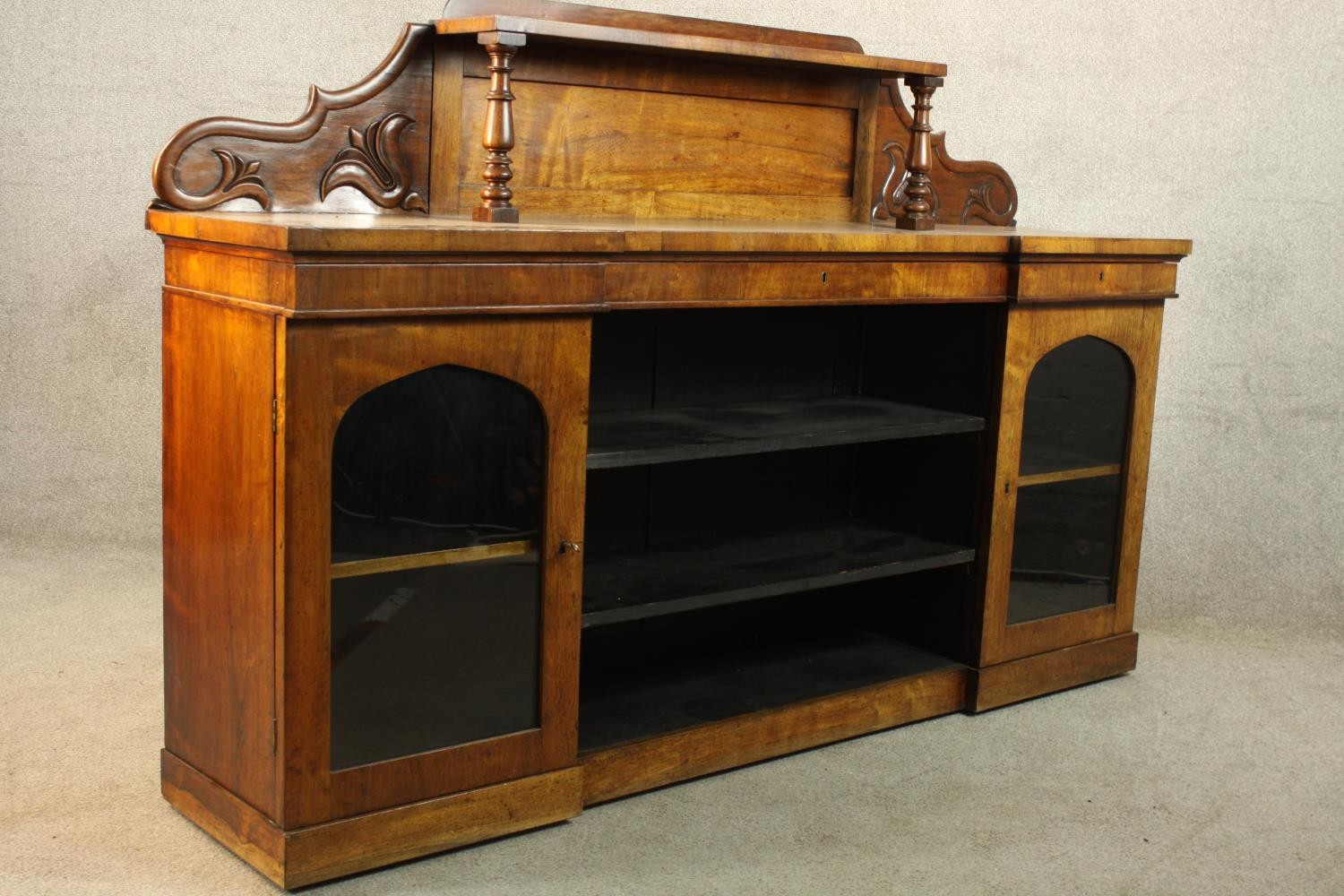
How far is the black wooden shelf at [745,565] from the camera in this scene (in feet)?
9.89

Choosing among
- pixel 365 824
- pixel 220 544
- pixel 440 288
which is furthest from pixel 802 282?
pixel 365 824

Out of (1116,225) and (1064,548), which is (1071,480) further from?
(1116,225)

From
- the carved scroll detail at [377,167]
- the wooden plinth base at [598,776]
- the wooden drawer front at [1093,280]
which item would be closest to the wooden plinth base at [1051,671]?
the wooden plinth base at [598,776]

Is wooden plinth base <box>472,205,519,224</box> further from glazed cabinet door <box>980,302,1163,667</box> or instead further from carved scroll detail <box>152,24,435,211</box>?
glazed cabinet door <box>980,302,1163,667</box>

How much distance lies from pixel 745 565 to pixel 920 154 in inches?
42.3

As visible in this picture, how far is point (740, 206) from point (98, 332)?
228 cm

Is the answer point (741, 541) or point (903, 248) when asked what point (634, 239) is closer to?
point (903, 248)

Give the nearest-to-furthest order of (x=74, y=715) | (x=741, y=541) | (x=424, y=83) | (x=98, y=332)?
1. (x=424, y=83)
2. (x=74, y=715)
3. (x=741, y=541)
4. (x=98, y=332)

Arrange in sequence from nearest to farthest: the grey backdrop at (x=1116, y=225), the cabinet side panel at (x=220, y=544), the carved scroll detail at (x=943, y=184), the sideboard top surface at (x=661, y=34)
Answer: the cabinet side panel at (x=220, y=544) < the sideboard top surface at (x=661, y=34) < the carved scroll detail at (x=943, y=184) < the grey backdrop at (x=1116, y=225)

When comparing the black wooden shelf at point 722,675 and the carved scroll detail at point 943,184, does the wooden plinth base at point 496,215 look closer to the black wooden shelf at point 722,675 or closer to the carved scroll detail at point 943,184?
the black wooden shelf at point 722,675

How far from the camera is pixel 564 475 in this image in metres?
2.70

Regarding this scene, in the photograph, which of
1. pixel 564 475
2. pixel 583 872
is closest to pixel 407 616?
pixel 564 475

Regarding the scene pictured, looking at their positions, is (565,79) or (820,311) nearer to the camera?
(565,79)

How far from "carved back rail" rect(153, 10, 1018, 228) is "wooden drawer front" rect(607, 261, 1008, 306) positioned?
227 mm
